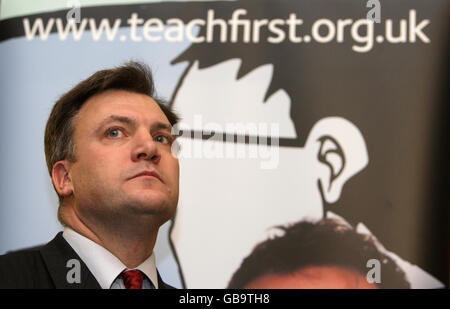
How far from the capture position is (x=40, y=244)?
81.0 inches

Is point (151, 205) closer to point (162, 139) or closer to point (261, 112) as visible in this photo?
point (162, 139)

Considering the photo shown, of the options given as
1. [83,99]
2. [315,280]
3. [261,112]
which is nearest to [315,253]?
[315,280]

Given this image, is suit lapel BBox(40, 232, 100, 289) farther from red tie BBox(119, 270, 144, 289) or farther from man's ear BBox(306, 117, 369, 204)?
man's ear BBox(306, 117, 369, 204)

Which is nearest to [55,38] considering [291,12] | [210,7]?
[210,7]

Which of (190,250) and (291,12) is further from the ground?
(291,12)

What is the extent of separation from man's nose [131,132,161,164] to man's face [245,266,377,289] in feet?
1.83

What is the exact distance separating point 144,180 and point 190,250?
0.32 meters

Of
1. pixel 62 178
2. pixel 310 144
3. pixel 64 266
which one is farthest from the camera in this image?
pixel 310 144

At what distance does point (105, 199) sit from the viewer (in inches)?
76.7

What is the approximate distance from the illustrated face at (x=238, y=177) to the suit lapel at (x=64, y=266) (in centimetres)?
33

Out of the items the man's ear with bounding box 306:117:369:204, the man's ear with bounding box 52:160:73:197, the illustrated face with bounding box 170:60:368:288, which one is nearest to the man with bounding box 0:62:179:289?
the man's ear with bounding box 52:160:73:197

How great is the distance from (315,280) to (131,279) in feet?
2.07

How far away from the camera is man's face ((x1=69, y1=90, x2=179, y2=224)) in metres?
1.94

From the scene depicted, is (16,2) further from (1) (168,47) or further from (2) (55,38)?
(1) (168,47)
